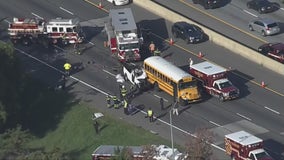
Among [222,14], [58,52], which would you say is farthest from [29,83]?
[222,14]

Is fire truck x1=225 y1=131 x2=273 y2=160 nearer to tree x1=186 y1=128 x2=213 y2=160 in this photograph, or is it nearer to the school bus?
tree x1=186 y1=128 x2=213 y2=160

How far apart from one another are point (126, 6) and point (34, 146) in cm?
2748

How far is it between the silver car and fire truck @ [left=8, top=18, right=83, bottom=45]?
18361 millimetres

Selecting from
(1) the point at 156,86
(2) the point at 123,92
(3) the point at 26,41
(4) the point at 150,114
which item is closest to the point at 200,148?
(4) the point at 150,114

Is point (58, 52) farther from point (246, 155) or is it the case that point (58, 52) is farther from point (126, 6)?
point (246, 155)

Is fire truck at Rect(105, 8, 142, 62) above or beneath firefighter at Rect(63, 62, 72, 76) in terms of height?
above

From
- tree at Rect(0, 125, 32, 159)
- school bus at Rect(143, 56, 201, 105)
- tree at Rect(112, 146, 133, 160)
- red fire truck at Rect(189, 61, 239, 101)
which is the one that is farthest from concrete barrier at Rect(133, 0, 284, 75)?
tree at Rect(112, 146, 133, 160)

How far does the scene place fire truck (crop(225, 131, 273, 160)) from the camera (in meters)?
81.6

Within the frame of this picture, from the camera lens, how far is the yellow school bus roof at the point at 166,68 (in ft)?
300

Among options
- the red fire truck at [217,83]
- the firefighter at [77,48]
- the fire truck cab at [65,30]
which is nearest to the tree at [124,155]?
the red fire truck at [217,83]

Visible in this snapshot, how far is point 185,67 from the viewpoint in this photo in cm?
9956

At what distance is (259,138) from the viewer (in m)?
85.4

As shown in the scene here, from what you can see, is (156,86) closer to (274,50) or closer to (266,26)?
(274,50)

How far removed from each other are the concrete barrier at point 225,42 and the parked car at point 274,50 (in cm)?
105
